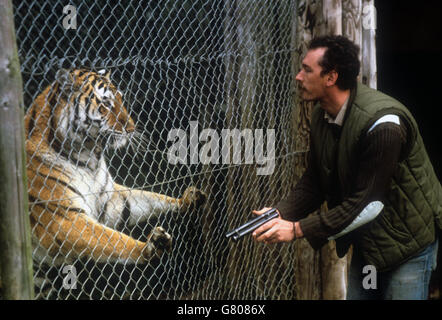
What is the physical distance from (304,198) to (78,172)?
159 centimetres

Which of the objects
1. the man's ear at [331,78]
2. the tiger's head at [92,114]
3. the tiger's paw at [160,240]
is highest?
the man's ear at [331,78]

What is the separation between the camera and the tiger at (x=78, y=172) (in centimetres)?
380

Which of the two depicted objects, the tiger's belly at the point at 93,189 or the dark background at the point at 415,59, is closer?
the tiger's belly at the point at 93,189

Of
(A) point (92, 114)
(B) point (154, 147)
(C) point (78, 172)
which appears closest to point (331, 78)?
(B) point (154, 147)

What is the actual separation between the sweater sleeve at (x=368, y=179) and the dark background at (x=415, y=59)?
416cm

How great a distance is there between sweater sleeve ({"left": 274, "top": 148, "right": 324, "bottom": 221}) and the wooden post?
148 cm

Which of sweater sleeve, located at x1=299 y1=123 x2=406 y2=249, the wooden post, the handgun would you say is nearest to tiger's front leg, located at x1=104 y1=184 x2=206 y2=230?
the handgun

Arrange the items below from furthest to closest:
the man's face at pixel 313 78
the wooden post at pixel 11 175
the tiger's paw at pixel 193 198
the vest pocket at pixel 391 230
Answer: the tiger's paw at pixel 193 198 → the man's face at pixel 313 78 → the vest pocket at pixel 391 230 → the wooden post at pixel 11 175

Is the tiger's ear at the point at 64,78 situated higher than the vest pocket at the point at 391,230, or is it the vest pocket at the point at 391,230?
the tiger's ear at the point at 64,78

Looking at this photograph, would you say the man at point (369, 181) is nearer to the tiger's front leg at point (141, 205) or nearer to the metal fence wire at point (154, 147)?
the metal fence wire at point (154, 147)

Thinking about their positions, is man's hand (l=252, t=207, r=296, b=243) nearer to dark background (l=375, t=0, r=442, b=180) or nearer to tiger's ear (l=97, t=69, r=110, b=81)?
tiger's ear (l=97, t=69, r=110, b=81)

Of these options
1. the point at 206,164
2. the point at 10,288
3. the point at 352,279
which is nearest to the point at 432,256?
the point at 352,279

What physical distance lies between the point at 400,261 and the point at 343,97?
0.89 m

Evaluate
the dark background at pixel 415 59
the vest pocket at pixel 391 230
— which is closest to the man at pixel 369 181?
the vest pocket at pixel 391 230
